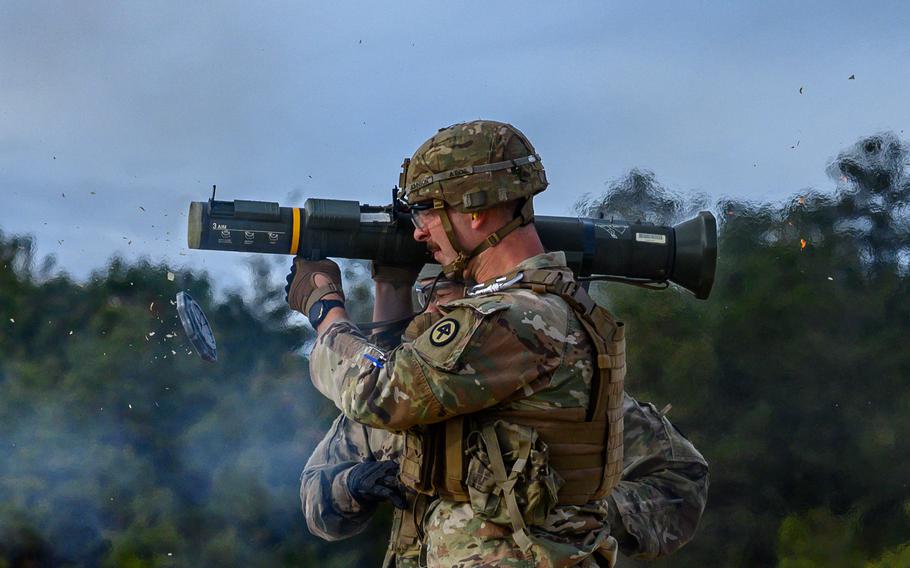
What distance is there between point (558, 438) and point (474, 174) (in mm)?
780

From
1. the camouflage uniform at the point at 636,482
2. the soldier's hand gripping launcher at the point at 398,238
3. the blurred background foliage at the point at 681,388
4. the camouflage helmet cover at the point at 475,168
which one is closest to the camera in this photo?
the camouflage helmet cover at the point at 475,168

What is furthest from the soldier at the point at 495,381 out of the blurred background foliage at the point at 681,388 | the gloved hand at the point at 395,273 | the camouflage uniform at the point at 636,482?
the blurred background foliage at the point at 681,388

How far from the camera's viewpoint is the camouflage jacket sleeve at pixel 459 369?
10.7ft

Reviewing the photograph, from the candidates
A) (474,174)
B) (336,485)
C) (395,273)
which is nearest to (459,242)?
(474,174)

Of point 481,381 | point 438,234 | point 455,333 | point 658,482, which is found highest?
point 438,234

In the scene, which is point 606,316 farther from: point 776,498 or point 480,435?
point 776,498

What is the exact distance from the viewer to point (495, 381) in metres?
3.28

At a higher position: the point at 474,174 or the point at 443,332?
the point at 474,174

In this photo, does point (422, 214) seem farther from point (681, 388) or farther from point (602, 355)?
point (681, 388)

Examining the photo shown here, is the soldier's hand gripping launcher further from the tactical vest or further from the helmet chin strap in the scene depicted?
the tactical vest

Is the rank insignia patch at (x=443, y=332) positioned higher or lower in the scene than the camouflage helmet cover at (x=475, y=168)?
lower

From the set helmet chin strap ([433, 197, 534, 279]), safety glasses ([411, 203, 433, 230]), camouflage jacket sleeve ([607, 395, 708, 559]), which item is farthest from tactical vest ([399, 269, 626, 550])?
camouflage jacket sleeve ([607, 395, 708, 559])

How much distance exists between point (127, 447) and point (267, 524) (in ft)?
3.89

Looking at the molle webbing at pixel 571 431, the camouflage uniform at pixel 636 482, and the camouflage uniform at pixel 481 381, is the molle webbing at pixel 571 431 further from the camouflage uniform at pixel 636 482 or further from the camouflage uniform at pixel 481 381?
the camouflage uniform at pixel 636 482
